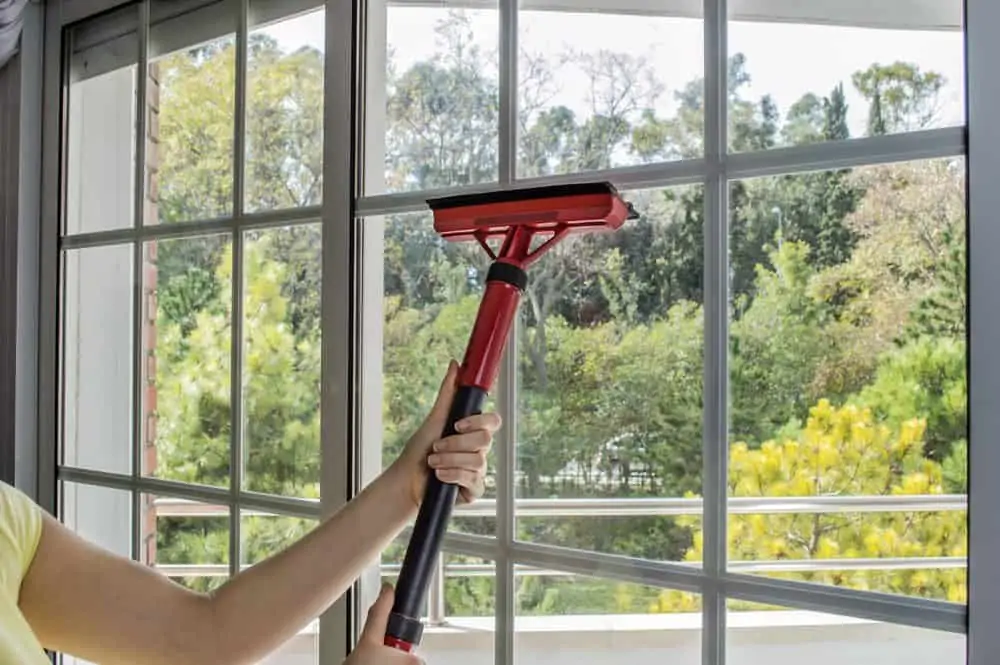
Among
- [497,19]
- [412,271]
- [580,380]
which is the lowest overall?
[580,380]

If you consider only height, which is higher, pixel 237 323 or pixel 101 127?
pixel 101 127

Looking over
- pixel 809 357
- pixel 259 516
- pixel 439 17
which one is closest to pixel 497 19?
pixel 439 17

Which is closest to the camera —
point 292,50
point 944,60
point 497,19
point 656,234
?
point 944,60

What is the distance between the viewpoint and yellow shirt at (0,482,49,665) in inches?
36.5

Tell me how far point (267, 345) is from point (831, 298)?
0.87 metres

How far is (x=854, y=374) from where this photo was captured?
91 centimetres

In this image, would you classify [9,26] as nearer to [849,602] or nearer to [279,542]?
[279,542]

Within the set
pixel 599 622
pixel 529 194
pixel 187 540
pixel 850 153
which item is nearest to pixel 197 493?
pixel 187 540

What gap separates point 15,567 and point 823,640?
2.93ft

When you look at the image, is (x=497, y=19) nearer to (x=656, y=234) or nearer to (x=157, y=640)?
(x=656, y=234)

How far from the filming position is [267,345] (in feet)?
4.68

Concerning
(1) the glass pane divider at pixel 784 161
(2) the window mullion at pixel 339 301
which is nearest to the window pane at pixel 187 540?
(2) the window mullion at pixel 339 301

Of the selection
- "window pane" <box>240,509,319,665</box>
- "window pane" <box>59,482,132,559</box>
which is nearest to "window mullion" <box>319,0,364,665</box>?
"window pane" <box>240,509,319,665</box>

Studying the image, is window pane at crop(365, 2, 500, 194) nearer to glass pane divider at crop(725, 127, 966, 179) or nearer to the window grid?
glass pane divider at crop(725, 127, 966, 179)
